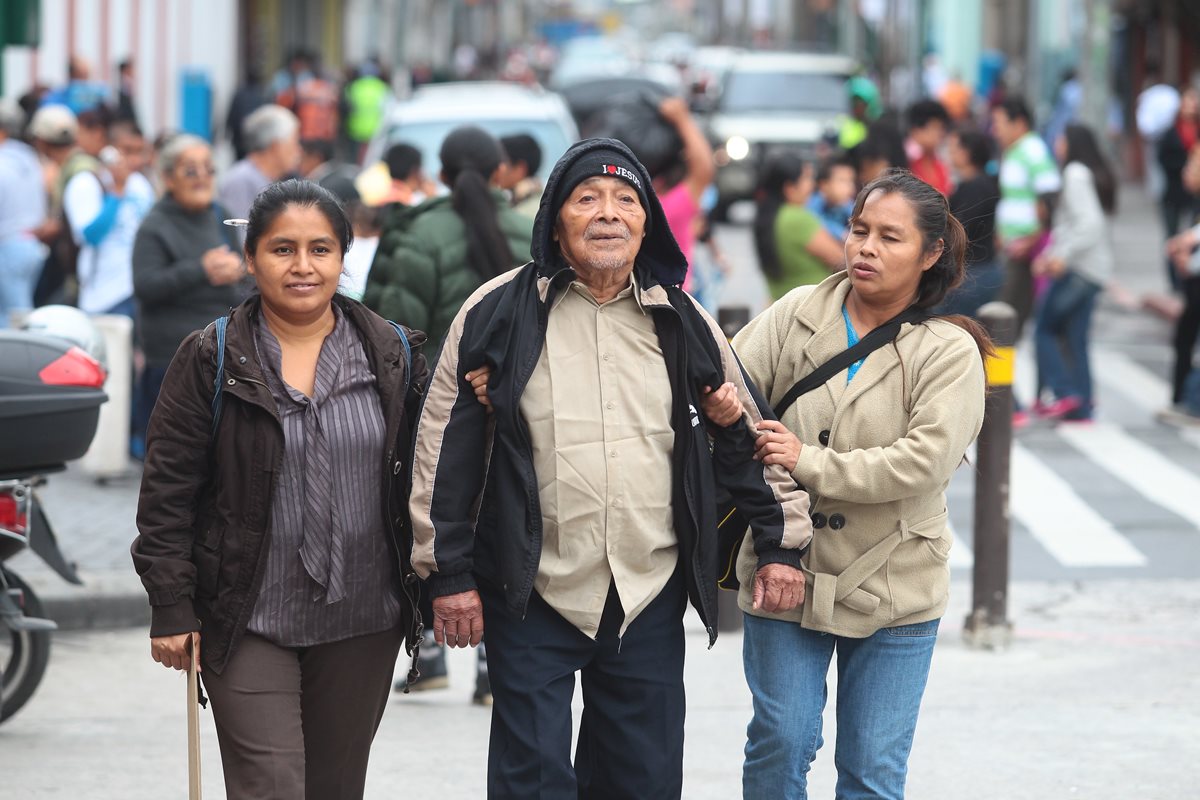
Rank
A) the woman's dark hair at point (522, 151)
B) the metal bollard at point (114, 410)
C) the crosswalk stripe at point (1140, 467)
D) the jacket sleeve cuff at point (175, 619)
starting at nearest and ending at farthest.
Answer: the jacket sleeve cuff at point (175, 619)
the woman's dark hair at point (522, 151)
the metal bollard at point (114, 410)
the crosswalk stripe at point (1140, 467)

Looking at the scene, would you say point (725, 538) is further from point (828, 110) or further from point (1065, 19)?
point (1065, 19)

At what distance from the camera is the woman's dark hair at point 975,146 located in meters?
10.9

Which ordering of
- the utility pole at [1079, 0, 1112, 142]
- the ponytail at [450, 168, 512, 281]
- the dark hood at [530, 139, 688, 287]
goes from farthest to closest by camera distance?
1. the utility pole at [1079, 0, 1112, 142]
2. the ponytail at [450, 168, 512, 281]
3. the dark hood at [530, 139, 688, 287]

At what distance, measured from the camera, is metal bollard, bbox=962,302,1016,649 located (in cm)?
734

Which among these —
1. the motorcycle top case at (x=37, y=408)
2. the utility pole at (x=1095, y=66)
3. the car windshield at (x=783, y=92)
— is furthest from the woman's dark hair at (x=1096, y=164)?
the utility pole at (x=1095, y=66)

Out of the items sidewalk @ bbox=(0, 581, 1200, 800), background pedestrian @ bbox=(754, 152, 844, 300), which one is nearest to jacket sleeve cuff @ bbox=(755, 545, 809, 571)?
sidewalk @ bbox=(0, 581, 1200, 800)

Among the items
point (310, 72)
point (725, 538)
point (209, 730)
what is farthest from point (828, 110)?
point (725, 538)

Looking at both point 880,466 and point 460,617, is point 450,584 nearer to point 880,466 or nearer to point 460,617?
point 460,617

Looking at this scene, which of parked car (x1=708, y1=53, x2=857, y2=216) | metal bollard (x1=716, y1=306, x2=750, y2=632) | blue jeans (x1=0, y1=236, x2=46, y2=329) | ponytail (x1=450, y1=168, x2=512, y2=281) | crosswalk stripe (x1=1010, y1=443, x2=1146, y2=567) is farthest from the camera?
parked car (x1=708, y1=53, x2=857, y2=216)

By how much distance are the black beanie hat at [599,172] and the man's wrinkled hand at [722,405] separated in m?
0.44

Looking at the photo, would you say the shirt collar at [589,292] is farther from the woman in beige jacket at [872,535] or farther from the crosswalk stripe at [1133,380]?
the crosswalk stripe at [1133,380]

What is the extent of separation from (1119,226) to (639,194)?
23.7 meters

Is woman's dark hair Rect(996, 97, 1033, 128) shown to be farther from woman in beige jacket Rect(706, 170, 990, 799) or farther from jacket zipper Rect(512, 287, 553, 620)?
jacket zipper Rect(512, 287, 553, 620)

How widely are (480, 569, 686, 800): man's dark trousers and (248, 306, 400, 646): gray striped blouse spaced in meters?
0.29
